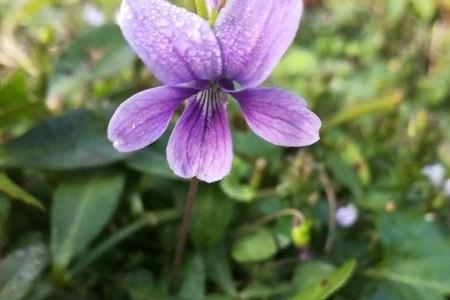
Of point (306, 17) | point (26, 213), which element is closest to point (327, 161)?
point (26, 213)

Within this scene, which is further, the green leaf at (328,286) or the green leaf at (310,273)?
the green leaf at (310,273)

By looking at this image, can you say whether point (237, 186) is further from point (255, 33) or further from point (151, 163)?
point (255, 33)

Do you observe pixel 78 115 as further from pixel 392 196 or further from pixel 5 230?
pixel 392 196

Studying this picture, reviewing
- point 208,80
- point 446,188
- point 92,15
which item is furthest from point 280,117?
point 92,15

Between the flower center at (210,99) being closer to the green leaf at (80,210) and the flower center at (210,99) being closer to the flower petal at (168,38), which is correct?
the flower petal at (168,38)

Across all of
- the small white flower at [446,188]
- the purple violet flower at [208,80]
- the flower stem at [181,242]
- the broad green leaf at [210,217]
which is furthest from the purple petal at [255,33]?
the small white flower at [446,188]

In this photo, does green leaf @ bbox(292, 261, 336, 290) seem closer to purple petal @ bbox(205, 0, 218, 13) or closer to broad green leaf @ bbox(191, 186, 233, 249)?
broad green leaf @ bbox(191, 186, 233, 249)

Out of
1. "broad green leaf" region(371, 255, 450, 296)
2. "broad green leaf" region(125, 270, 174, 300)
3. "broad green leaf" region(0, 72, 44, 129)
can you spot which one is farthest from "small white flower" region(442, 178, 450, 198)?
"broad green leaf" region(0, 72, 44, 129)
